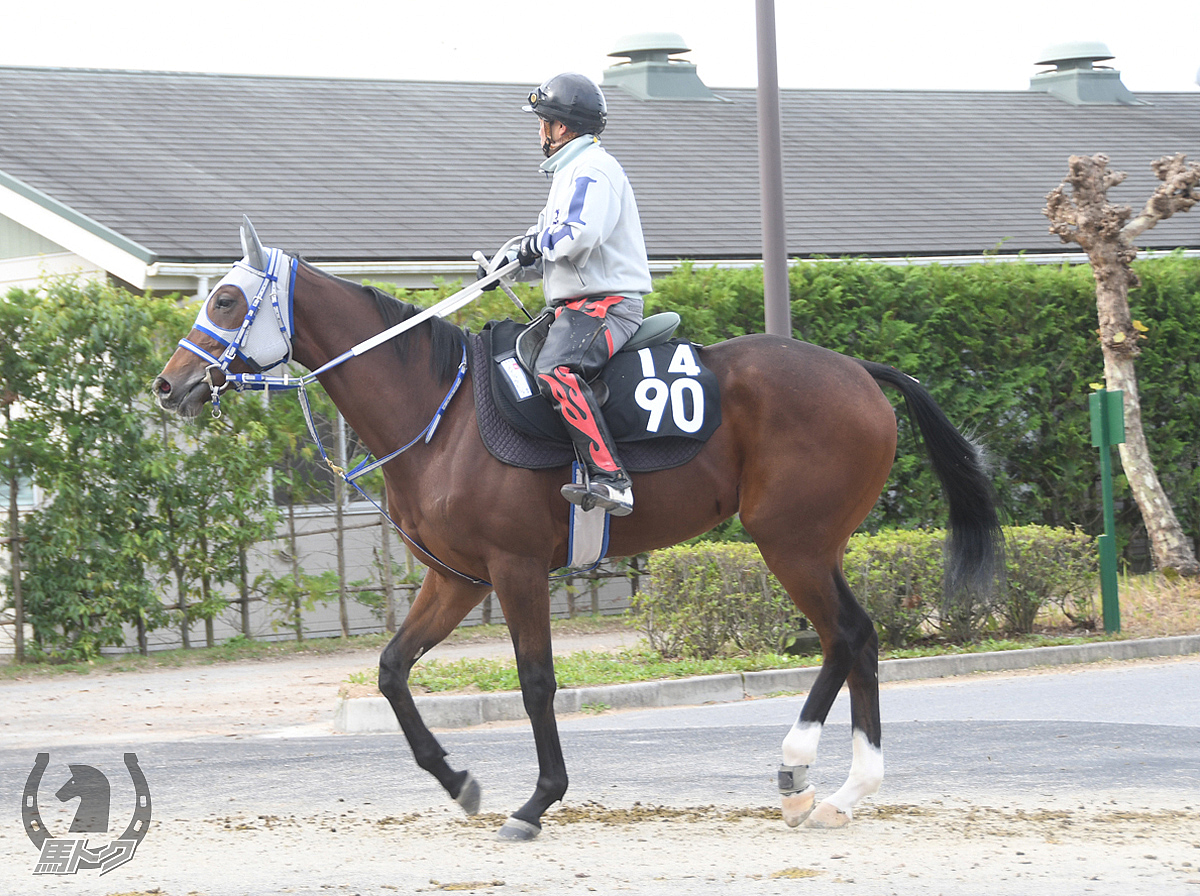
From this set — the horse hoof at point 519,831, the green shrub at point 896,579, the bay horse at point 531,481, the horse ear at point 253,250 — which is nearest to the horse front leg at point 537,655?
the bay horse at point 531,481

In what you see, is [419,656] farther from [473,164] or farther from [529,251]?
[473,164]

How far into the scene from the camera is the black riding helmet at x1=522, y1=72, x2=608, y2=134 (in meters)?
6.31

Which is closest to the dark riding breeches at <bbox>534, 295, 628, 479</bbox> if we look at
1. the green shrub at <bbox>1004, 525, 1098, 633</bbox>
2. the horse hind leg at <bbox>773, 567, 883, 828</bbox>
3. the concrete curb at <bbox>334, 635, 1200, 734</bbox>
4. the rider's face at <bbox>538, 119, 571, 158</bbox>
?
the rider's face at <bbox>538, 119, 571, 158</bbox>

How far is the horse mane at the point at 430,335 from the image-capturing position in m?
6.41

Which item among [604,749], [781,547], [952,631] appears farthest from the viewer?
[952,631]

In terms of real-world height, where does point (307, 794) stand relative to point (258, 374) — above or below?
below

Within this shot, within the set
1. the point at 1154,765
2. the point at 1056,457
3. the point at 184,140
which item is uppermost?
the point at 184,140

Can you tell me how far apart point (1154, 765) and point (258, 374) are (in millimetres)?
4690

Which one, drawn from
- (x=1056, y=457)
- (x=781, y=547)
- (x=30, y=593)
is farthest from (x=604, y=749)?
(x=1056, y=457)

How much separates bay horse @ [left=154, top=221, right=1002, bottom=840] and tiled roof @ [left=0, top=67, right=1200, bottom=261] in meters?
8.75

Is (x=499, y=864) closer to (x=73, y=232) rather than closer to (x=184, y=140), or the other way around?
(x=73, y=232)

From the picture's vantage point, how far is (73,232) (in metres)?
14.9

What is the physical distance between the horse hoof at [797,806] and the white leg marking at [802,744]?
0.43 ft
